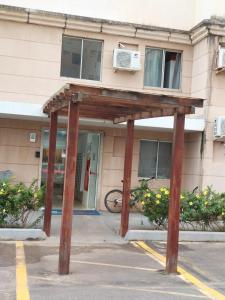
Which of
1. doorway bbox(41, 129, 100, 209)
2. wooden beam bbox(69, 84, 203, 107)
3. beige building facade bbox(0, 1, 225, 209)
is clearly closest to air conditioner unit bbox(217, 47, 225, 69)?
beige building facade bbox(0, 1, 225, 209)

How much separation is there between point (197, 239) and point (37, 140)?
220 inches

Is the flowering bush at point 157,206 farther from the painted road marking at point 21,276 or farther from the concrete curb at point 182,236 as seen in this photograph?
the painted road marking at point 21,276

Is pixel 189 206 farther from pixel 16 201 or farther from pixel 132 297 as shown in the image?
pixel 132 297

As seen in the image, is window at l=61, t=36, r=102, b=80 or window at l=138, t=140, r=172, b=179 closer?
window at l=61, t=36, r=102, b=80

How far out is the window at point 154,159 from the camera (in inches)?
565

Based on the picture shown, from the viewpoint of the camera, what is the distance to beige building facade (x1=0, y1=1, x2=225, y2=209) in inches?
515

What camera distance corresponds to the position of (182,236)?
10.1 meters

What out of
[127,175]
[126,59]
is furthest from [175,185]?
[126,59]

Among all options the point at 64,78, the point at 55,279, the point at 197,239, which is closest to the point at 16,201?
the point at 55,279

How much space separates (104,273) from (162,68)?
27.4 feet

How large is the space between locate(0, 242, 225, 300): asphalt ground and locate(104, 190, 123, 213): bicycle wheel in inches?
163

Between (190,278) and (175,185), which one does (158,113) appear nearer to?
(175,185)

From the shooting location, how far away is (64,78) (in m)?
13.4

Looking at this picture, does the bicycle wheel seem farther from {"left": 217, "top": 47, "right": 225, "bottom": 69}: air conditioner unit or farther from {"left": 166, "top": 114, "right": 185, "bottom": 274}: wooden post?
{"left": 166, "top": 114, "right": 185, "bottom": 274}: wooden post
